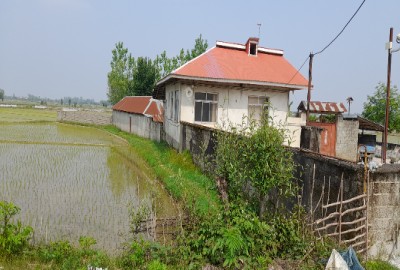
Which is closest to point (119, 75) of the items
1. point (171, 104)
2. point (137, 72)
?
point (137, 72)

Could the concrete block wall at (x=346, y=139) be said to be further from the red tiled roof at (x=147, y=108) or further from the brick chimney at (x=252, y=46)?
the red tiled roof at (x=147, y=108)

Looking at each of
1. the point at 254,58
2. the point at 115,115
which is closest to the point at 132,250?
the point at 254,58

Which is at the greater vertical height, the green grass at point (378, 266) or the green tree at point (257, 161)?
the green tree at point (257, 161)

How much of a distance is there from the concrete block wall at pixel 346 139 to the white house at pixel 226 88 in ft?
5.54

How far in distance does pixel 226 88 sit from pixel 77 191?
7.62 metres

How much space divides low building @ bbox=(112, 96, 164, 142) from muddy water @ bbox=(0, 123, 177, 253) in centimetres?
399

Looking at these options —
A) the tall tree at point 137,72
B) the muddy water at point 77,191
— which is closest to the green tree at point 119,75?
the tall tree at point 137,72

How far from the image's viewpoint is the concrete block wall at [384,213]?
5.35 m

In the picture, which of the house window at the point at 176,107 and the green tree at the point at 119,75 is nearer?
the house window at the point at 176,107

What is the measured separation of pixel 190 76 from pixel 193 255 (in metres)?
9.67

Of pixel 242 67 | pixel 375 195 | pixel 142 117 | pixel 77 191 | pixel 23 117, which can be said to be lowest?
pixel 77 191

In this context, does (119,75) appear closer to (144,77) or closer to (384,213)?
(144,77)

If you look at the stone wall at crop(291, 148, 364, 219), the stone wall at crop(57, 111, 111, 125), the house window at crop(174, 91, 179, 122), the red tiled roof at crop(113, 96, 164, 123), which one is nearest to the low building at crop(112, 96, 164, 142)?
the red tiled roof at crop(113, 96, 164, 123)

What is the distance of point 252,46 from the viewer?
17.1m
